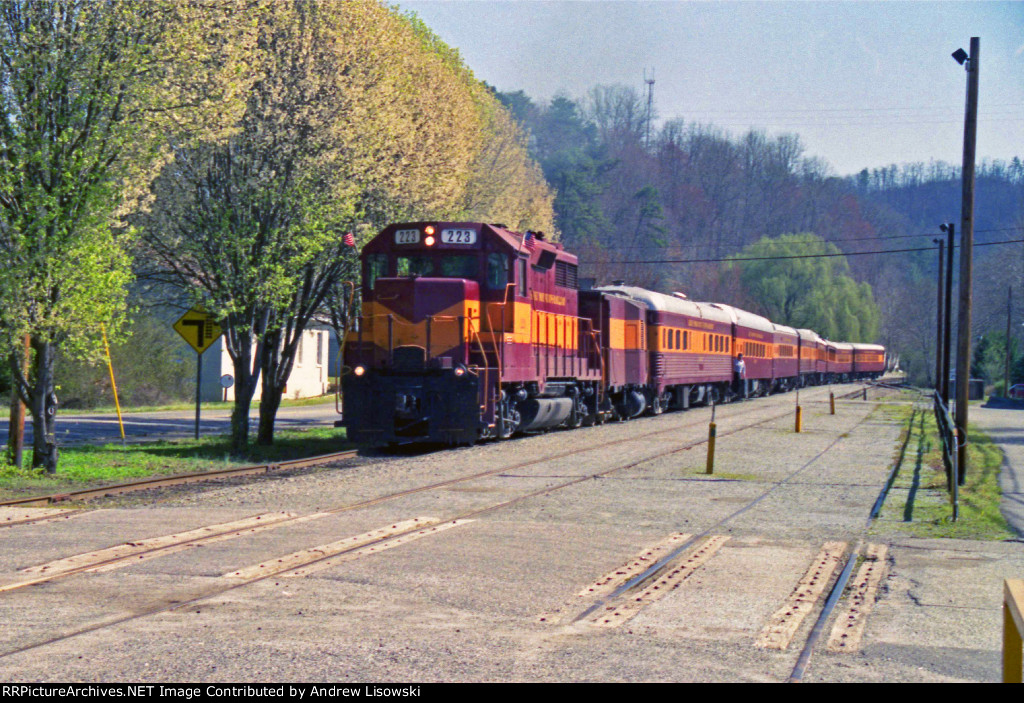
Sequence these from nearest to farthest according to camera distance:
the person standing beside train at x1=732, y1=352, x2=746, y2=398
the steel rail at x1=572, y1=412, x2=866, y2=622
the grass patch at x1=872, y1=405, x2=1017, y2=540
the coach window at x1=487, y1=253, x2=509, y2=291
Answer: the steel rail at x1=572, y1=412, x2=866, y2=622 → the grass patch at x1=872, y1=405, x2=1017, y2=540 → the coach window at x1=487, y1=253, x2=509, y2=291 → the person standing beside train at x1=732, y1=352, x2=746, y2=398

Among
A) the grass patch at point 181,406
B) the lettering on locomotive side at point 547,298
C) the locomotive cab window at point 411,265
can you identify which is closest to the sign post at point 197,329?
the locomotive cab window at point 411,265

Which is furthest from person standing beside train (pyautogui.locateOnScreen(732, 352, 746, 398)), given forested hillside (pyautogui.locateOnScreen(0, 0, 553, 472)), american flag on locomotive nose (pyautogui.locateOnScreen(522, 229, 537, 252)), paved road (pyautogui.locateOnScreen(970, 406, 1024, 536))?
american flag on locomotive nose (pyautogui.locateOnScreen(522, 229, 537, 252))

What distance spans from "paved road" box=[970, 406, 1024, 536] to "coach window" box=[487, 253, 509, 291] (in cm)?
934

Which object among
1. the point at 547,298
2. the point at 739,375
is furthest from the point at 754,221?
the point at 547,298

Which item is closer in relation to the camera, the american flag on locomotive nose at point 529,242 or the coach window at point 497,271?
the coach window at point 497,271

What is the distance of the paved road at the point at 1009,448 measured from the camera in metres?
14.7

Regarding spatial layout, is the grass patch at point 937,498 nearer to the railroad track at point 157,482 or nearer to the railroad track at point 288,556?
the railroad track at point 288,556

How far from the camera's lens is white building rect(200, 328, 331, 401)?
46250 mm

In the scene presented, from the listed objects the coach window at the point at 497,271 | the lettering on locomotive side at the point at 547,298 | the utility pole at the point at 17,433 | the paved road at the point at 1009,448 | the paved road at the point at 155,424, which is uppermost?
the coach window at the point at 497,271

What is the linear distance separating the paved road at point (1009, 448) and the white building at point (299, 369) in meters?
26.2

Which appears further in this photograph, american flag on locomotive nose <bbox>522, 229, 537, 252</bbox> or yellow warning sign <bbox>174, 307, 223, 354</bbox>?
yellow warning sign <bbox>174, 307, 223, 354</bbox>

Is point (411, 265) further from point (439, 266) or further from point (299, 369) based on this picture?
point (299, 369)

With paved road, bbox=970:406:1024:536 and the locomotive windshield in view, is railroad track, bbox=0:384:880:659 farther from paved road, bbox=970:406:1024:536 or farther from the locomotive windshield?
the locomotive windshield

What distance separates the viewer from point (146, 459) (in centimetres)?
1944
